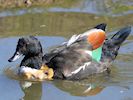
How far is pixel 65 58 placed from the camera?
10.7m

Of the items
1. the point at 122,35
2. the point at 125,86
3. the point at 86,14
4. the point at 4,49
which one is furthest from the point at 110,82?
the point at 86,14

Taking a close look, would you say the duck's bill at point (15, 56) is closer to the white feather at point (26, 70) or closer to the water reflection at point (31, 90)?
the white feather at point (26, 70)

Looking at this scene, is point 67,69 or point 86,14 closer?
point 67,69

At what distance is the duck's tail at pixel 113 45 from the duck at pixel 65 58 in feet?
0.47

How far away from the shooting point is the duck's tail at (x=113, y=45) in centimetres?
1119

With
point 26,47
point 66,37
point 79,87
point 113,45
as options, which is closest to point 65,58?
point 79,87

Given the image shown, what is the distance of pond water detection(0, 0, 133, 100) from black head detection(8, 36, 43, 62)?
0.42 metres

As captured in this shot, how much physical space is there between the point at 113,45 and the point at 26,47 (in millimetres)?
1500

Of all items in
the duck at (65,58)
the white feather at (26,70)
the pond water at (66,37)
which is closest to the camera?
the pond water at (66,37)

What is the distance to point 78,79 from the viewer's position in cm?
1085

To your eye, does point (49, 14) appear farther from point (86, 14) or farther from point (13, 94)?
point (13, 94)

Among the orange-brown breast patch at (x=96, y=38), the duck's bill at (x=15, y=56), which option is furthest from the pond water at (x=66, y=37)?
the orange-brown breast patch at (x=96, y=38)

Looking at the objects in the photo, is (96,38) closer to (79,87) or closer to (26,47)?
(79,87)

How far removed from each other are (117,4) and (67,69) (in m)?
3.51
